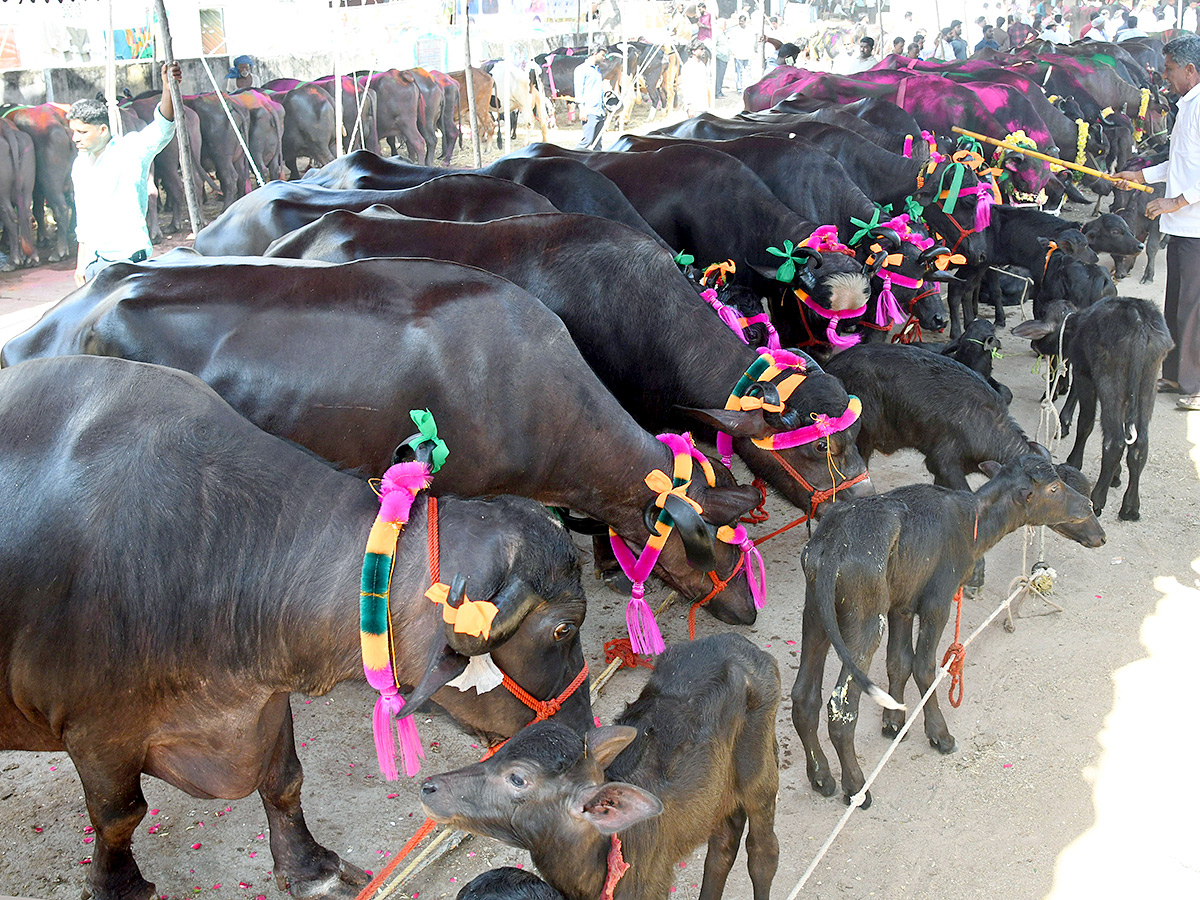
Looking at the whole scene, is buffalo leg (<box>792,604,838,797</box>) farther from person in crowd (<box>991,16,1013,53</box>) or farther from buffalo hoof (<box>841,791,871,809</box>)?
person in crowd (<box>991,16,1013,53</box>)

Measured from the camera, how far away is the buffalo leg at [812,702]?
3771 mm

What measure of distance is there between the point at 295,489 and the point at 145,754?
0.91 metres

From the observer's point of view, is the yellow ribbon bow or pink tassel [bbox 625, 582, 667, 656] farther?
pink tassel [bbox 625, 582, 667, 656]

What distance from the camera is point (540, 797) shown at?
246cm

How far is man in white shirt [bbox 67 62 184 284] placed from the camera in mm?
6809

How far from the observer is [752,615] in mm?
4688

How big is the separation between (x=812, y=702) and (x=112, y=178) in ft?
19.0

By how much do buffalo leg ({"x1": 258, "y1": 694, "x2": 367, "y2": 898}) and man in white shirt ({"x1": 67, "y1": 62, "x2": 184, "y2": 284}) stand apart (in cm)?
463

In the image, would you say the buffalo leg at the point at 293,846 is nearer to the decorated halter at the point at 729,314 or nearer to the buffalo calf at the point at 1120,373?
the decorated halter at the point at 729,314

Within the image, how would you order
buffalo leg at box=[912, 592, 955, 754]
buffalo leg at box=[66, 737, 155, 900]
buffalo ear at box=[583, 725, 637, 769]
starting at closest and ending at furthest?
buffalo ear at box=[583, 725, 637, 769], buffalo leg at box=[66, 737, 155, 900], buffalo leg at box=[912, 592, 955, 754]

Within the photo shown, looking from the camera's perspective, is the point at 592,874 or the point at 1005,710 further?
the point at 1005,710

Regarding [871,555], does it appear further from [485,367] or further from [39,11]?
[39,11]

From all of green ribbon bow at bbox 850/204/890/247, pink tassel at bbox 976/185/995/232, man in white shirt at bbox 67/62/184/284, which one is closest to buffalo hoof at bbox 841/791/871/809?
green ribbon bow at bbox 850/204/890/247

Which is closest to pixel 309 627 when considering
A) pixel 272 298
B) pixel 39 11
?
pixel 272 298
